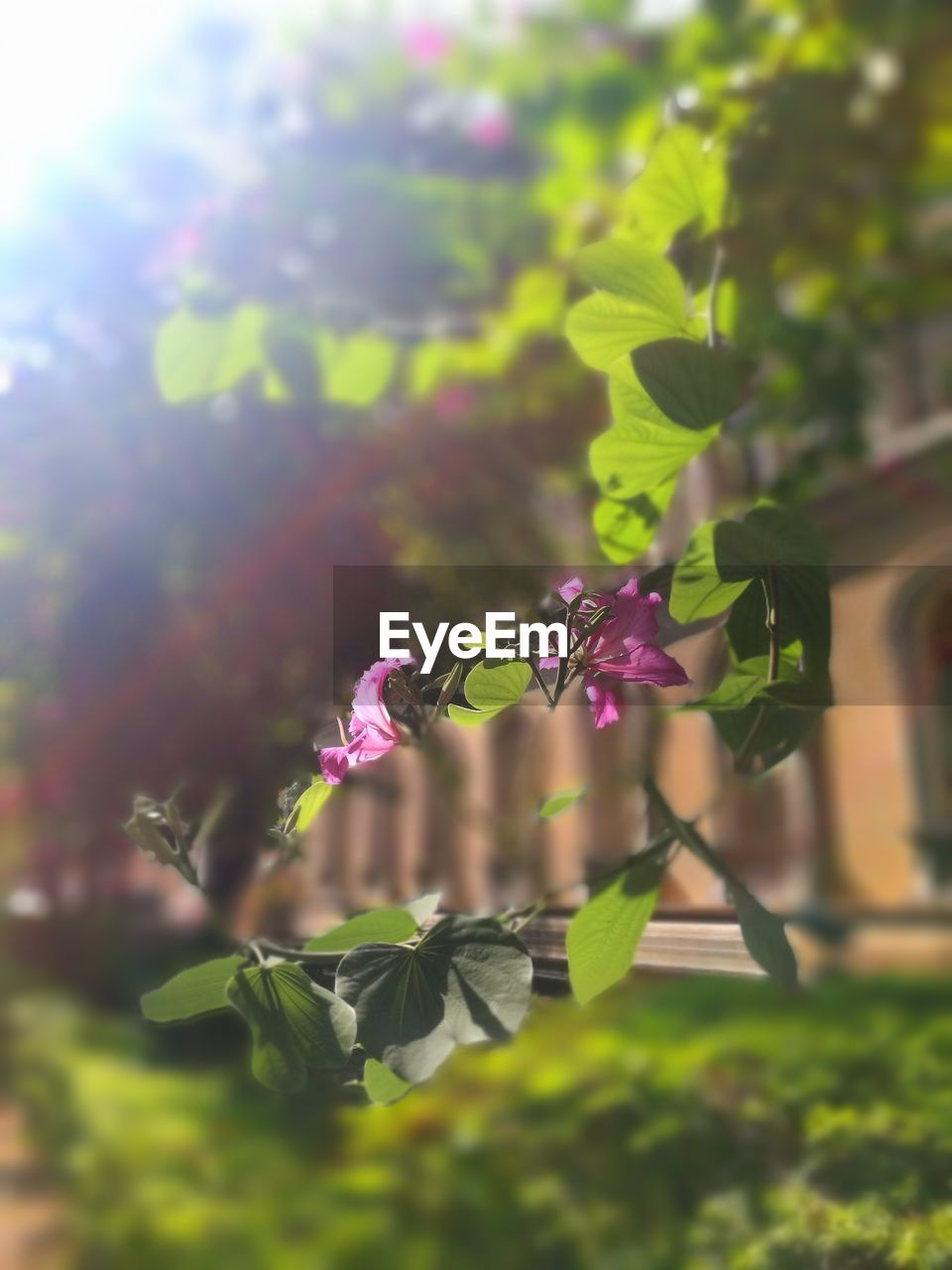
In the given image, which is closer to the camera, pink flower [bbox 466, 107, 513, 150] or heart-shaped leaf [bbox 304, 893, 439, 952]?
heart-shaped leaf [bbox 304, 893, 439, 952]

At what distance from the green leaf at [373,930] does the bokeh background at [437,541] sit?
96 mm

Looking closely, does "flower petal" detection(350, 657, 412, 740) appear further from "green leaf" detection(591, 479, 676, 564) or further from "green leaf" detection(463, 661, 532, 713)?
"green leaf" detection(591, 479, 676, 564)

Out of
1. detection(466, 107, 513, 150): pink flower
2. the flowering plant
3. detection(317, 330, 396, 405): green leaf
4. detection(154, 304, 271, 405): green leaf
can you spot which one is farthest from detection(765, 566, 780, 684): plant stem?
detection(466, 107, 513, 150): pink flower

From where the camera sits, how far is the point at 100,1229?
10.6ft

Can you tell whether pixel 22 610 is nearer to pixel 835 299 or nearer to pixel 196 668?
pixel 196 668

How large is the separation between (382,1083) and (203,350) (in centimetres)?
95

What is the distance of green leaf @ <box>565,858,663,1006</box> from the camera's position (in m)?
0.58

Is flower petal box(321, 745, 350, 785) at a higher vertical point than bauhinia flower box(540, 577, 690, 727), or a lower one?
lower

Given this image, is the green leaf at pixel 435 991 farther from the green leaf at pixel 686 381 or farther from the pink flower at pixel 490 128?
the pink flower at pixel 490 128

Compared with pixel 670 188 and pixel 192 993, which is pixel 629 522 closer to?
pixel 670 188

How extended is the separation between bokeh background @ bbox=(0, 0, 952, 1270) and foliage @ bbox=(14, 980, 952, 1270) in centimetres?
1

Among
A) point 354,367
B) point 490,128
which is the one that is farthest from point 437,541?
point 354,367

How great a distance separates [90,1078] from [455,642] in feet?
15.4

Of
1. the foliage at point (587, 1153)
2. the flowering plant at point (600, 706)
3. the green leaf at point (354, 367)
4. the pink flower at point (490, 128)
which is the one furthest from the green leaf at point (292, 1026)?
the pink flower at point (490, 128)
